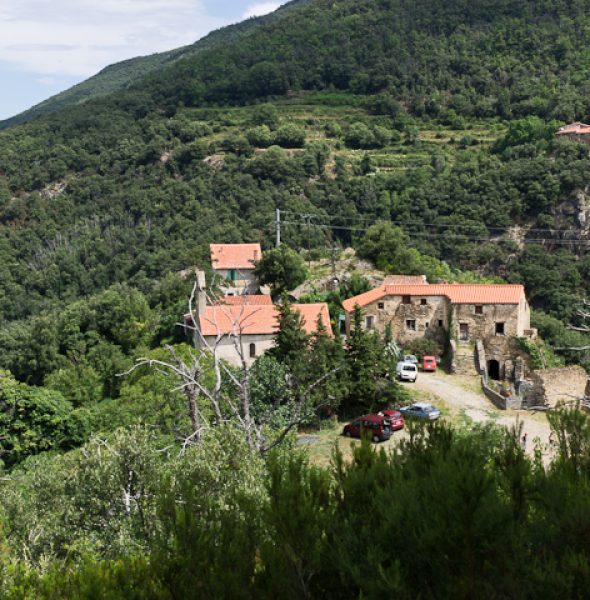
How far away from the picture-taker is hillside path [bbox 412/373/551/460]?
88.0ft

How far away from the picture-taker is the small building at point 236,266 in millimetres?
50312

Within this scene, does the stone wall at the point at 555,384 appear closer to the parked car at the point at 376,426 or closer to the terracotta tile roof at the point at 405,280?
the parked car at the point at 376,426

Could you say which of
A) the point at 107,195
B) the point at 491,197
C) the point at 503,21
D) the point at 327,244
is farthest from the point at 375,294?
the point at 503,21

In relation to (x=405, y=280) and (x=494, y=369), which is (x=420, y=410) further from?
(x=405, y=280)

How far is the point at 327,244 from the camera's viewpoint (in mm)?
75188

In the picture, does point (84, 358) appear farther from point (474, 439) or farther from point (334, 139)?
point (334, 139)

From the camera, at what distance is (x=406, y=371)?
104 ft

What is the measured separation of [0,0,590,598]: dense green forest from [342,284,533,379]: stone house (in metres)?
3.63

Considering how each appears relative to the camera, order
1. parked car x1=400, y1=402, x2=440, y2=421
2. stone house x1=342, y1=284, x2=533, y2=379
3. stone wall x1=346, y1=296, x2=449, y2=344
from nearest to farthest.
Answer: parked car x1=400, y1=402, x2=440, y2=421 → stone house x1=342, y1=284, x2=533, y2=379 → stone wall x1=346, y1=296, x2=449, y2=344

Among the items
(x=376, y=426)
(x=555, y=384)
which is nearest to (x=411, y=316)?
(x=555, y=384)

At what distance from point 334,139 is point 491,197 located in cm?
3143

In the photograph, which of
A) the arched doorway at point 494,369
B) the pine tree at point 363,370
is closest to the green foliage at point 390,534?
the pine tree at point 363,370

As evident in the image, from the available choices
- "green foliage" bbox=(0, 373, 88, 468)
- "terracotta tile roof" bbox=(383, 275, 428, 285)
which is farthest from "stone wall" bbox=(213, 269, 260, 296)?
"green foliage" bbox=(0, 373, 88, 468)

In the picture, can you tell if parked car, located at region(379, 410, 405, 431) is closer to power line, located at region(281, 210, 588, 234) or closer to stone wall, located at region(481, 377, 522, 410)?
stone wall, located at region(481, 377, 522, 410)
